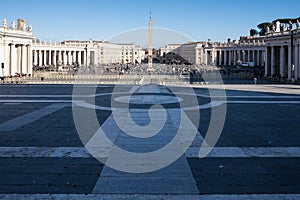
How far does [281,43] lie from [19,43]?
1790 inches

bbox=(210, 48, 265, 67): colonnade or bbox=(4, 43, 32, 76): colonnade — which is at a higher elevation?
bbox=(210, 48, 265, 67): colonnade

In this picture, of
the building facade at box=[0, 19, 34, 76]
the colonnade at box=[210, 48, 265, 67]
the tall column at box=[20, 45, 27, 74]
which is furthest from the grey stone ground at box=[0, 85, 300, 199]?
the colonnade at box=[210, 48, 265, 67]

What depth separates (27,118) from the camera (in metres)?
18.0

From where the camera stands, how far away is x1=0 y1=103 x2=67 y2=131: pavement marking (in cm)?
1572

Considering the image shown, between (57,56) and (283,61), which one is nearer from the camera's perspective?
(283,61)

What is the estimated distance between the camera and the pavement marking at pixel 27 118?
15.7 meters

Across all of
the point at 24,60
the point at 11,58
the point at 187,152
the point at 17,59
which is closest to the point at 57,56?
the point at 24,60

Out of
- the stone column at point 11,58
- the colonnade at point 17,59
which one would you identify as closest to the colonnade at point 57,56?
the colonnade at point 17,59

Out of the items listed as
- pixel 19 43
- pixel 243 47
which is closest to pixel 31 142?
pixel 19 43

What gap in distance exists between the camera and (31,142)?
41.5ft

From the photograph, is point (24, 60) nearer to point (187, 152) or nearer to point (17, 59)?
point (17, 59)

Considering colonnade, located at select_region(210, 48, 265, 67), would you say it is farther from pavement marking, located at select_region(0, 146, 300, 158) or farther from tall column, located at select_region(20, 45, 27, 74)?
pavement marking, located at select_region(0, 146, 300, 158)

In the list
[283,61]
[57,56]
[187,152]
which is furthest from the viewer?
[57,56]

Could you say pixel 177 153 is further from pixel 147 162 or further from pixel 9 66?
pixel 9 66
